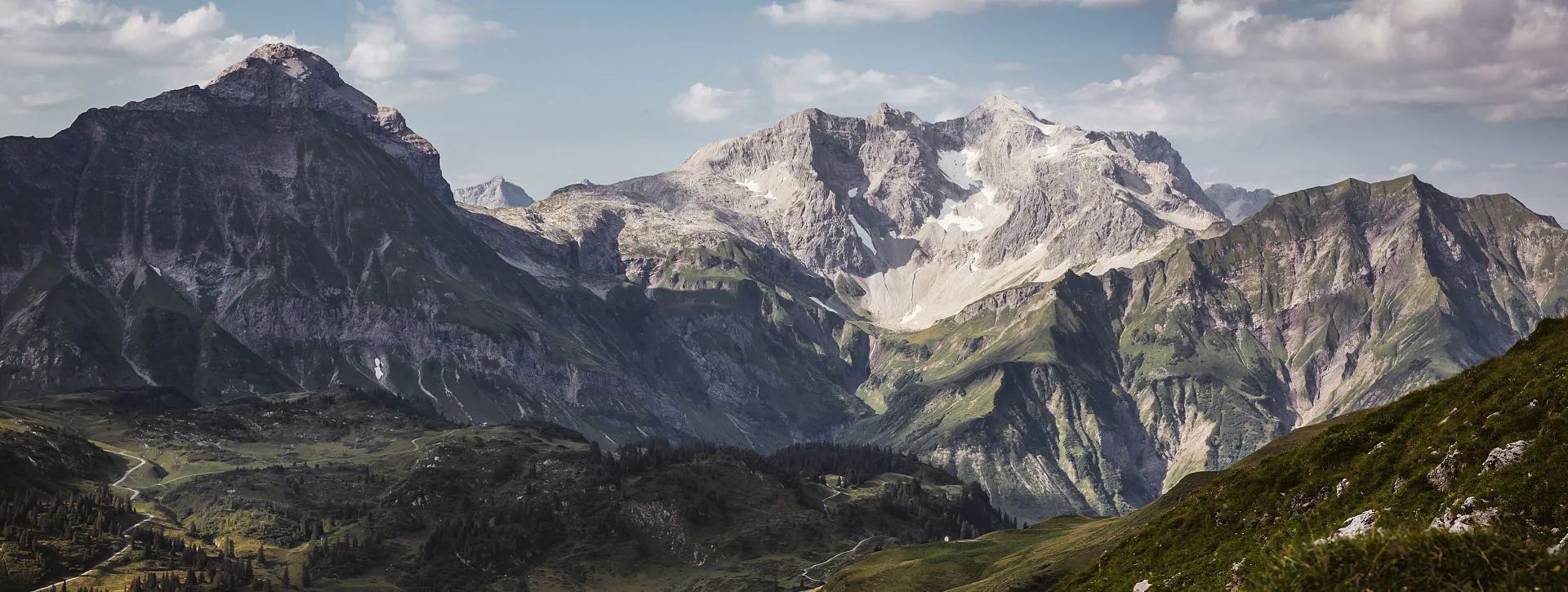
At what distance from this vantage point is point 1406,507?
2709 inches

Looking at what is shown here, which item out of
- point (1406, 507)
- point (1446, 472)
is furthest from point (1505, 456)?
point (1446, 472)

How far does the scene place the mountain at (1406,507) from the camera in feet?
115

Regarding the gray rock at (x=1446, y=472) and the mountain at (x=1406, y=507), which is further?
the gray rock at (x=1446, y=472)

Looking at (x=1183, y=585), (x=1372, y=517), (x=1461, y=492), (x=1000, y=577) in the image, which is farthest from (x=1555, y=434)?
(x=1000, y=577)

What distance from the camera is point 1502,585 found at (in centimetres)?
3400

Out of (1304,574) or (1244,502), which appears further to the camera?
(1244,502)

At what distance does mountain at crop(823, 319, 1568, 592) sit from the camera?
3500 cm

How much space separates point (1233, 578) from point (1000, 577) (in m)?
113

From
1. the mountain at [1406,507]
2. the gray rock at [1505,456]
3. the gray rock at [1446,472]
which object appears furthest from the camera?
the gray rock at [1446,472]

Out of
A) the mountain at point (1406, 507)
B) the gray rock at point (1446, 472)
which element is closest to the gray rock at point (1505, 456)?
the mountain at point (1406, 507)

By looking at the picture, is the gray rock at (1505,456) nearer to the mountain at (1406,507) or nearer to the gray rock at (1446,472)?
the mountain at (1406,507)

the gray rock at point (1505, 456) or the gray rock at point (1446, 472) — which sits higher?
the gray rock at point (1505, 456)

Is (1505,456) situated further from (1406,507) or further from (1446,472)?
(1446,472)

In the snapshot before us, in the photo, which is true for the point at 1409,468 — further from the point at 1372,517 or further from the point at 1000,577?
the point at 1000,577
